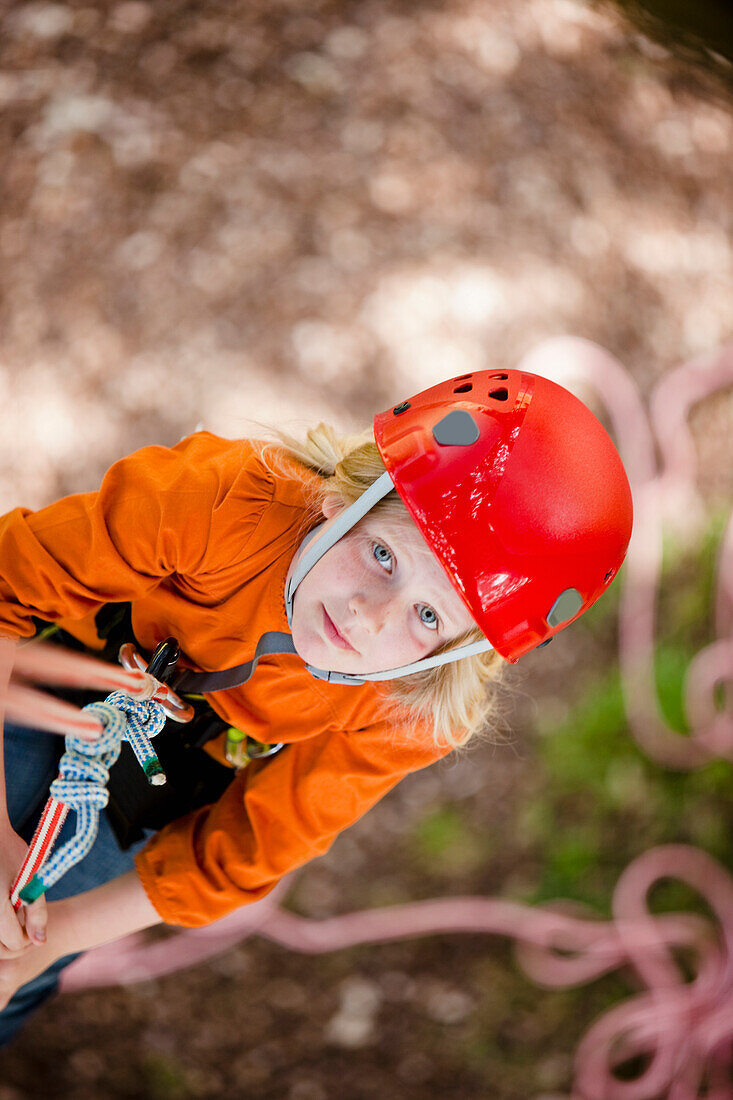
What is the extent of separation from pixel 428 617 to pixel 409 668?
0.05 meters

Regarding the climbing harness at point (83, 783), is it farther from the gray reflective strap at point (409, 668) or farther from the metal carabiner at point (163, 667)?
the gray reflective strap at point (409, 668)

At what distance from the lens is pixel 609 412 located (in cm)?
95

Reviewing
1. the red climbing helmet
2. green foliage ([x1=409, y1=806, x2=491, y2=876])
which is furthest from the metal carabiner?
green foliage ([x1=409, y1=806, x2=491, y2=876])

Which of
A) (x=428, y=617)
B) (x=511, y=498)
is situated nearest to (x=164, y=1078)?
(x=428, y=617)

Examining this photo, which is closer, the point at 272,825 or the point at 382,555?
the point at 382,555

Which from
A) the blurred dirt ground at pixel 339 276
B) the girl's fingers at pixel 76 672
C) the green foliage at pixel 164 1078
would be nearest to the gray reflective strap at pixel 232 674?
the girl's fingers at pixel 76 672

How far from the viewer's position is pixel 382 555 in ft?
2.13

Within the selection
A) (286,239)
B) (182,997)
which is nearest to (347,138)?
(286,239)

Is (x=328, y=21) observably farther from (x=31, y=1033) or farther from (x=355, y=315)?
(x=31, y=1033)

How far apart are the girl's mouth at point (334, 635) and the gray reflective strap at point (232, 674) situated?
0.23 ft

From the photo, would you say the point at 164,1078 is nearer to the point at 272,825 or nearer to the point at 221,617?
the point at 272,825

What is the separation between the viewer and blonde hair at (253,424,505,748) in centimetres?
72

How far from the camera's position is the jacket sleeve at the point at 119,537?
0.64 m

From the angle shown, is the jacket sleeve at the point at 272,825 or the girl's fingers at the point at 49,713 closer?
the girl's fingers at the point at 49,713
